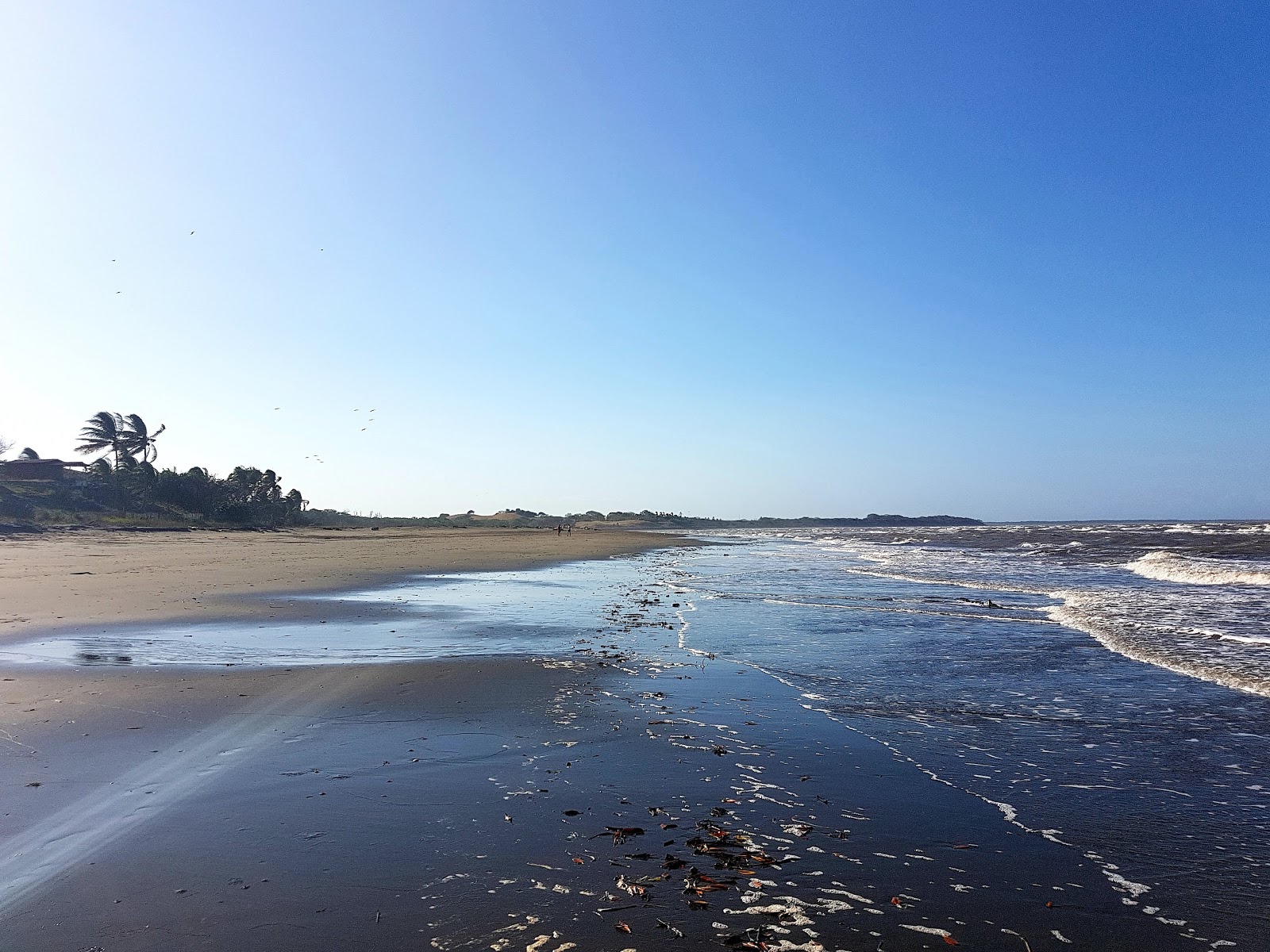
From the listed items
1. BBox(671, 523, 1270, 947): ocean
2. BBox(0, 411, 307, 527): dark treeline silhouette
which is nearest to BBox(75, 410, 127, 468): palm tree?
BBox(0, 411, 307, 527): dark treeline silhouette

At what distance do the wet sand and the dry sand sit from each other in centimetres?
902

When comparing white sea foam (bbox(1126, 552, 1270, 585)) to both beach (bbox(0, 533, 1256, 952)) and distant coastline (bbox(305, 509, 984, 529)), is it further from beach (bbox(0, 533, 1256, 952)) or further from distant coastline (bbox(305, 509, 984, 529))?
distant coastline (bbox(305, 509, 984, 529))

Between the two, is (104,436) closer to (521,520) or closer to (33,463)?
(33,463)

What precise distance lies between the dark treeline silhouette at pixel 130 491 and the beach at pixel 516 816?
197ft

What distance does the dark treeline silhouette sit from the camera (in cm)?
6166

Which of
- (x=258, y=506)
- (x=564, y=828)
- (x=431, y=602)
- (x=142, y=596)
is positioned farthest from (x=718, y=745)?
(x=258, y=506)

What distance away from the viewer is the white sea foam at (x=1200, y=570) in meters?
25.4

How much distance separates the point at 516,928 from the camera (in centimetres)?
402

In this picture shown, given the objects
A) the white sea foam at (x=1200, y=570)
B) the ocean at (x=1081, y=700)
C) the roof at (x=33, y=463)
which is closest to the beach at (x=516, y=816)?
the ocean at (x=1081, y=700)

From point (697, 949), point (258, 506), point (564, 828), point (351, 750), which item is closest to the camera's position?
point (697, 949)

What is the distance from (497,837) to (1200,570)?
3274 cm

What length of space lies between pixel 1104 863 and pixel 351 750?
6.54 meters

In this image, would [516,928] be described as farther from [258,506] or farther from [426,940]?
[258,506]

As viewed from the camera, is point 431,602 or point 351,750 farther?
point 431,602
